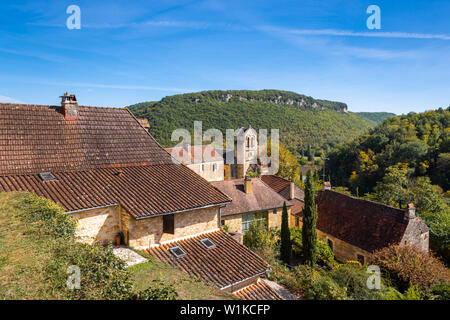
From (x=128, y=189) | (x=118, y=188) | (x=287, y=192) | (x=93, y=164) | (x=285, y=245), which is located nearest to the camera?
(x=118, y=188)

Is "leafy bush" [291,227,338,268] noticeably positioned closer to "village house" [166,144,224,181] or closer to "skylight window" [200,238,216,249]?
"skylight window" [200,238,216,249]

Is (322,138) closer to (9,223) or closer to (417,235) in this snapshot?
(417,235)

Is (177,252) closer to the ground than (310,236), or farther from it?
farther from it

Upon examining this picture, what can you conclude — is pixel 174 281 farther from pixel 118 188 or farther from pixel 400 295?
pixel 118 188

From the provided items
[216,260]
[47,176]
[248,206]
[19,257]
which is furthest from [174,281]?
[248,206]

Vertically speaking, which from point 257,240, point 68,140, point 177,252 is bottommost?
point 257,240

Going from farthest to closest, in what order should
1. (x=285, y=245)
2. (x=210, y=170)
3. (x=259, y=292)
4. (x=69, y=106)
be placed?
(x=210, y=170) < (x=285, y=245) < (x=69, y=106) < (x=259, y=292)
